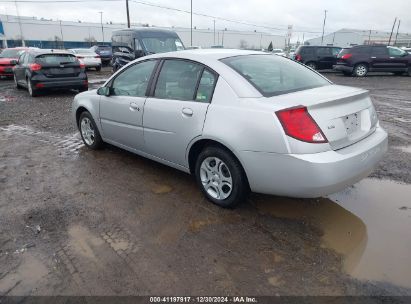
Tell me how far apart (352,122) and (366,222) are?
100 centimetres

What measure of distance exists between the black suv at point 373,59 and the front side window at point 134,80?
53.3 ft

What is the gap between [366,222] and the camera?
3.36m

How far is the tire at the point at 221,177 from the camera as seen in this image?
3348mm

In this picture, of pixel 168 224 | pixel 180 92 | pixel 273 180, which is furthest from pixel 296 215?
pixel 180 92

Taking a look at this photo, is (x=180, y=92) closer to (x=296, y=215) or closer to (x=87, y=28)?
(x=296, y=215)

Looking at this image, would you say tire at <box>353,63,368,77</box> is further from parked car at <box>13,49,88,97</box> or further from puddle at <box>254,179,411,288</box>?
puddle at <box>254,179,411,288</box>

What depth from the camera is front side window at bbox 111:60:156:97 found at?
4.32 metres

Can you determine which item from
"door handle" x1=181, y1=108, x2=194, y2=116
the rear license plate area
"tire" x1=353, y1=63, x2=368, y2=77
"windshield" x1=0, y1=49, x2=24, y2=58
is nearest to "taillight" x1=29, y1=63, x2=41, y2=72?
"windshield" x1=0, y1=49, x2=24, y2=58

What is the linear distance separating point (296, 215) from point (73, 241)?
2.17 metres

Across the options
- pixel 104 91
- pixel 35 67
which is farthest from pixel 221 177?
pixel 35 67

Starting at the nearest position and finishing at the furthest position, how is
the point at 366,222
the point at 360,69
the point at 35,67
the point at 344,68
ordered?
the point at 366,222, the point at 35,67, the point at 360,69, the point at 344,68

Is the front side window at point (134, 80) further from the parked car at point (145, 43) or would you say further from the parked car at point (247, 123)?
the parked car at point (145, 43)

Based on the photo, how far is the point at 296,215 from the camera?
349 centimetres

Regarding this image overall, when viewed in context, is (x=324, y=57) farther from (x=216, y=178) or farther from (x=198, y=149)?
(x=216, y=178)
